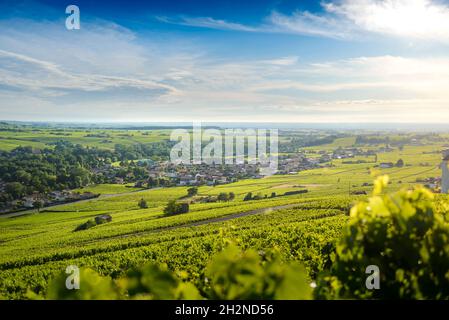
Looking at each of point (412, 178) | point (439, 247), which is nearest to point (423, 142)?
point (412, 178)

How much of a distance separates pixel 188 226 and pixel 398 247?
3485 cm

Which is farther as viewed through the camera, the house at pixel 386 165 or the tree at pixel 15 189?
the house at pixel 386 165

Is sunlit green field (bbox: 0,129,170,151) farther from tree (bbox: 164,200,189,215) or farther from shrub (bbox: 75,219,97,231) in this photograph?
tree (bbox: 164,200,189,215)

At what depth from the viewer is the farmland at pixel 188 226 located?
16.7 m

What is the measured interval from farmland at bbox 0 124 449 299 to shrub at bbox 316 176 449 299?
9.9 inches

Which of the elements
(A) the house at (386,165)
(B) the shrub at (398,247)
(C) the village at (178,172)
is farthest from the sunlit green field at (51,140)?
(B) the shrub at (398,247)

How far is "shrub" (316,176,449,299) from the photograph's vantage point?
2512 millimetres

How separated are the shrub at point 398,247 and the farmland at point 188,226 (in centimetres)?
25

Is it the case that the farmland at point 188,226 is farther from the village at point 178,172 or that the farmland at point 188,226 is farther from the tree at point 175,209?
the village at point 178,172

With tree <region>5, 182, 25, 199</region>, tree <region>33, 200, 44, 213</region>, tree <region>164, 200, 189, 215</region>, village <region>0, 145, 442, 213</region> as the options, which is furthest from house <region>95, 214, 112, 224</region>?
tree <region>5, 182, 25, 199</region>

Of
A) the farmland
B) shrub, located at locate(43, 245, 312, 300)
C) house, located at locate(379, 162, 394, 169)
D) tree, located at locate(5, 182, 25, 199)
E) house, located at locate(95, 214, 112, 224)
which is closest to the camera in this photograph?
shrub, located at locate(43, 245, 312, 300)

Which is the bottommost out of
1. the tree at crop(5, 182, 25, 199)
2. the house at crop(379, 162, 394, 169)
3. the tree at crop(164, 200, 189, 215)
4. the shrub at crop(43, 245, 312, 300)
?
the tree at crop(5, 182, 25, 199)

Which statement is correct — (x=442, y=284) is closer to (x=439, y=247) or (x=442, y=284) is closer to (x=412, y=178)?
(x=439, y=247)

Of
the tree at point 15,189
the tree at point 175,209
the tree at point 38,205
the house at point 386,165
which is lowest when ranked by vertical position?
the tree at point 38,205
